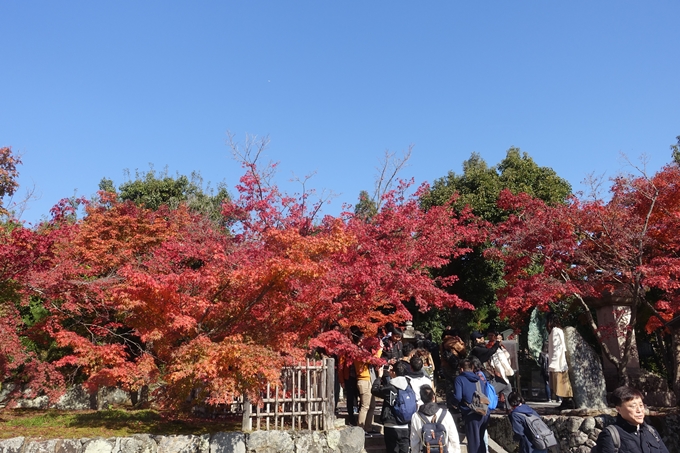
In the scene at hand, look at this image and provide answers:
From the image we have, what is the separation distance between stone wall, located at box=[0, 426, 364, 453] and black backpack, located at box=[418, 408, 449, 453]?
3.18 metres

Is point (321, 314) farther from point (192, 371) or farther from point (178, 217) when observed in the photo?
point (178, 217)

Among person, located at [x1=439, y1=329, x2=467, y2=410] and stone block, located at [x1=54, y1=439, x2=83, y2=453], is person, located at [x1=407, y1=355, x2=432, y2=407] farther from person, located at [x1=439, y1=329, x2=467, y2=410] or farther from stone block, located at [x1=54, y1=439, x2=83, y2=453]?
stone block, located at [x1=54, y1=439, x2=83, y2=453]

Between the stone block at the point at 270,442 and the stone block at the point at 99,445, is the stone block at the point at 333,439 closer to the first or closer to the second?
the stone block at the point at 270,442

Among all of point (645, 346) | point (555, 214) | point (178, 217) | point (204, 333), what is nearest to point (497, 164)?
point (645, 346)

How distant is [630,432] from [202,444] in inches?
246

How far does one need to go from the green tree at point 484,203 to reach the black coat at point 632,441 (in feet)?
50.6

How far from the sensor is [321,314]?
863 cm

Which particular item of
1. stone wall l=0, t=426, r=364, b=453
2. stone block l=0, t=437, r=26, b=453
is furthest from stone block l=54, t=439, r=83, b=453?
stone block l=0, t=437, r=26, b=453

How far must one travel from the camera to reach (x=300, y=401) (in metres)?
8.13

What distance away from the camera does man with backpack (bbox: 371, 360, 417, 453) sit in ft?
A: 20.9

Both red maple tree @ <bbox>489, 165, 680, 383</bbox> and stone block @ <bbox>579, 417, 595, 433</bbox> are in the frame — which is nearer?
stone block @ <bbox>579, 417, 595, 433</bbox>

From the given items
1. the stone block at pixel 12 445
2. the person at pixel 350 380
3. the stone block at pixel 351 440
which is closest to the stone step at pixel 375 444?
the stone block at pixel 351 440

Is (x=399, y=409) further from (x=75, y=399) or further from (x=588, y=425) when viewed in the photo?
(x=75, y=399)

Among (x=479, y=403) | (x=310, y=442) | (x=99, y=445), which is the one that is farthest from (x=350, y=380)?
(x=99, y=445)
